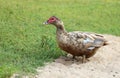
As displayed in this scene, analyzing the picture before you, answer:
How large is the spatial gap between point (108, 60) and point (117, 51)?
907 millimetres

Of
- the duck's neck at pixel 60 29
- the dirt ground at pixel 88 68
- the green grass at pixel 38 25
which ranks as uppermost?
the duck's neck at pixel 60 29

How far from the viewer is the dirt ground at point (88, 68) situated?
27.0ft

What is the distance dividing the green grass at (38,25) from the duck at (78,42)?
1.54 ft

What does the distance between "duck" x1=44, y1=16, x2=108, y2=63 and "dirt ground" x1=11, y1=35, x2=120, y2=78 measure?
0.77 ft

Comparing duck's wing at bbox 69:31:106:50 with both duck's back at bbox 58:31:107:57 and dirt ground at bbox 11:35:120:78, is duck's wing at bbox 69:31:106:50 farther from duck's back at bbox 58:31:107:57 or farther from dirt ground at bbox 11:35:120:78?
dirt ground at bbox 11:35:120:78

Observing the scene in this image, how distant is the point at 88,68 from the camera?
8.84 m

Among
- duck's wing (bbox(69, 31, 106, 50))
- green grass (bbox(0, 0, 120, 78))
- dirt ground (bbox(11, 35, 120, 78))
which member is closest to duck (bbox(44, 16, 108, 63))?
duck's wing (bbox(69, 31, 106, 50))

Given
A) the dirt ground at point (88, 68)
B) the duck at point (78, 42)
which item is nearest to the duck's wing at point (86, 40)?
the duck at point (78, 42)

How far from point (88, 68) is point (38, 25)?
367 centimetres

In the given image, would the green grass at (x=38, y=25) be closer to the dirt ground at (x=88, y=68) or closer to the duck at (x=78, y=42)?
the dirt ground at (x=88, y=68)

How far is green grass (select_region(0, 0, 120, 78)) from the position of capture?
8876 mm

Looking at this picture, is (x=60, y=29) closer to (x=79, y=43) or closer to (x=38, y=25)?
(x=79, y=43)

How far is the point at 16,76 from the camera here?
773 cm

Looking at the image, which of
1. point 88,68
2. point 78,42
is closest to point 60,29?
point 78,42
